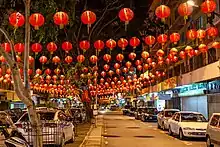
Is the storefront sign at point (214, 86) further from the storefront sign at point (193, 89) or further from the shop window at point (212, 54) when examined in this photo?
the shop window at point (212, 54)

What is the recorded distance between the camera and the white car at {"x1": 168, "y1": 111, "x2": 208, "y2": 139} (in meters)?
23.3

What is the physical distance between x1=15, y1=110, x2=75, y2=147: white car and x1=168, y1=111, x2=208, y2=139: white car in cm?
631

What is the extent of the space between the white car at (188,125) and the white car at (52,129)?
20.7 feet

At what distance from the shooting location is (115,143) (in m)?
22.5

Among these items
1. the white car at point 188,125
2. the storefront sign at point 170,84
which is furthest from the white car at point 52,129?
the storefront sign at point 170,84

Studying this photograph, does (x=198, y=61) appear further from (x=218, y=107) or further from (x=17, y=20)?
(x=17, y=20)

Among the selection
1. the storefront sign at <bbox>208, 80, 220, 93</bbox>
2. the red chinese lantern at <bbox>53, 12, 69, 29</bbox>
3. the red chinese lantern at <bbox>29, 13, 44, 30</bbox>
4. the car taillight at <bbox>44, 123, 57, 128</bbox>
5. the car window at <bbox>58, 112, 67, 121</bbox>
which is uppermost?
the red chinese lantern at <bbox>53, 12, 69, 29</bbox>

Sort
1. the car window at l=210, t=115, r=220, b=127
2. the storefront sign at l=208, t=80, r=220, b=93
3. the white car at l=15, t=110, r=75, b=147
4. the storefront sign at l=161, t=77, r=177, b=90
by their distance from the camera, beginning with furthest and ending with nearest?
the storefront sign at l=161, t=77, r=177, b=90 < the storefront sign at l=208, t=80, r=220, b=93 < the car window at l=210, t=115, r=220, b=127 < the white car at l=15, t=110, r=75, b=147

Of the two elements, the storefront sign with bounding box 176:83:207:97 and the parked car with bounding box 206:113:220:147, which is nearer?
the parked car with bounding box 206:113:220:147

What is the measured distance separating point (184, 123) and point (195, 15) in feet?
65.6

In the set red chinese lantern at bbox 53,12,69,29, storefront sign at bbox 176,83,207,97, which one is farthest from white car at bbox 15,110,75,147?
storefront sign at bbox 176,83,207,97

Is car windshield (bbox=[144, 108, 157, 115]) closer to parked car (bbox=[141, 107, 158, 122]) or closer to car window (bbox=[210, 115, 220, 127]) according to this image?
parked car (bbox=[141, 107, 158, 122])

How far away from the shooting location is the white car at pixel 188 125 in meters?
23.3

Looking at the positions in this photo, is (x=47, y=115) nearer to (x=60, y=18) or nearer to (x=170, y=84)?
(x=60, y=18)
